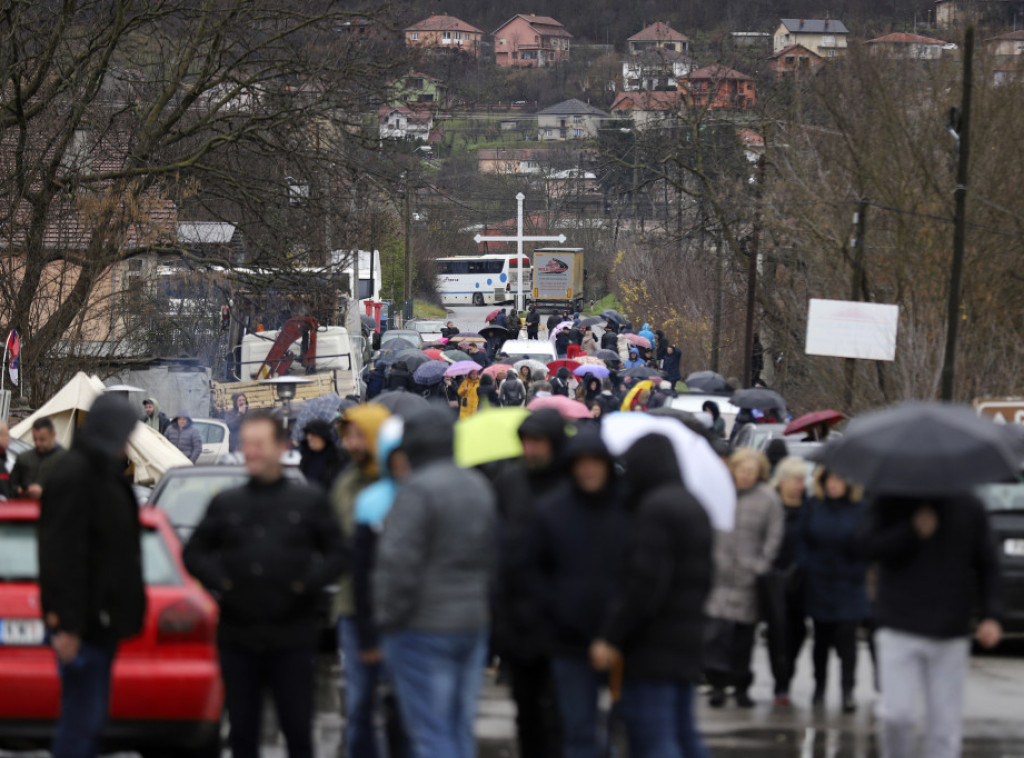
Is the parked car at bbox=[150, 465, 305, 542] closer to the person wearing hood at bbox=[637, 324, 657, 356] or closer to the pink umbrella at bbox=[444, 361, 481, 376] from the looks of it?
the pink umbrella at bbox=[444, 361, 481, 376]

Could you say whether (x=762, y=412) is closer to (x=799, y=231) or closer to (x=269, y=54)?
(x=799, y=231)

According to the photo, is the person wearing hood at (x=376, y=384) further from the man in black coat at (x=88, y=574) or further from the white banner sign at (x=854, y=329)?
the man in black coat at (x=88, y=574)

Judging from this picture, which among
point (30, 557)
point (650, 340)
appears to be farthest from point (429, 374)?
point (30, 557)

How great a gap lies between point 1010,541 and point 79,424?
12.4 meters

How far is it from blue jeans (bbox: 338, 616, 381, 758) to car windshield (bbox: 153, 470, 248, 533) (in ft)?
14.9

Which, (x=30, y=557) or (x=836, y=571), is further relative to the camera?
(x=836, y=571)

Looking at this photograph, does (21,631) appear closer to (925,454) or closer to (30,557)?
(30,557)

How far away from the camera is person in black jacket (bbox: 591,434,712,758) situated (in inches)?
229

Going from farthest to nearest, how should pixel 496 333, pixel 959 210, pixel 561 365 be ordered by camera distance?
pixel 496 333 → pixel 561 365 → pixel 959 210

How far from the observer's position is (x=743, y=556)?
948 centimetres

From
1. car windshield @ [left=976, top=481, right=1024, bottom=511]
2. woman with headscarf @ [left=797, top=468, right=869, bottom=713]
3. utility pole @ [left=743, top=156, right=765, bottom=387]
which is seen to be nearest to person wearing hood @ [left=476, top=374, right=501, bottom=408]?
utility pole @ [left=743, top=156, right=765, bottom=387]

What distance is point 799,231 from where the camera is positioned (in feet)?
99.0

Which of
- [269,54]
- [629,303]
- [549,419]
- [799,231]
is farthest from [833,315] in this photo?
[629,303]

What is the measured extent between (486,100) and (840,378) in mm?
8160
